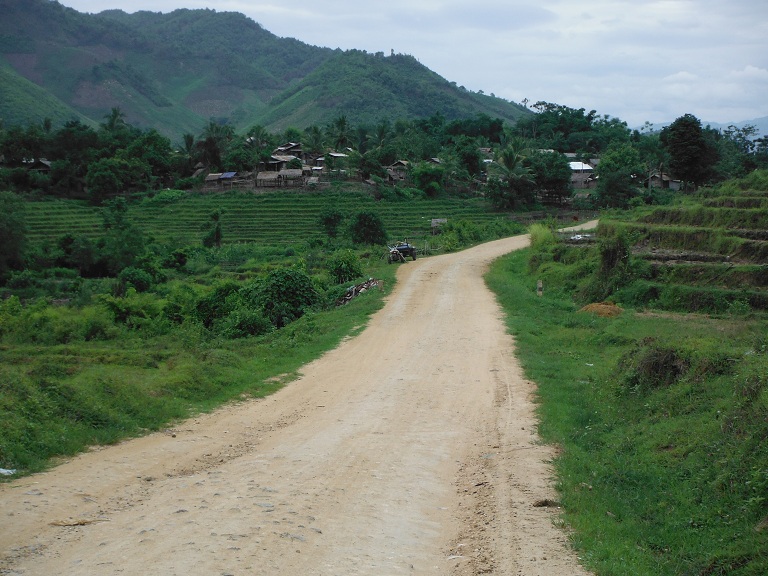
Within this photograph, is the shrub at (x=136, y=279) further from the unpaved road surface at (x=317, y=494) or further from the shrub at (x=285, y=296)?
the unpaved road surface at (x=317, y=494)

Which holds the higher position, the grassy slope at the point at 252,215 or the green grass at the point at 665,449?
the grassy slope at the point at 252,215

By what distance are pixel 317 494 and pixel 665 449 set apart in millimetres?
4748

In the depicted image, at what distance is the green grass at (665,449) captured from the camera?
7020mm

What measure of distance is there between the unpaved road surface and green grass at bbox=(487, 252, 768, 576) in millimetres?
453

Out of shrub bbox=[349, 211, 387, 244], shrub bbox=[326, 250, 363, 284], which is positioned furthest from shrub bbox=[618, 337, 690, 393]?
shrub bbox=[349, 211, 387, 244]

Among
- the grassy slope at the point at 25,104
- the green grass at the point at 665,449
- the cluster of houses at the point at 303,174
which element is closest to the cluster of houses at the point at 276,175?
the cluster of houses at the point at 303,174

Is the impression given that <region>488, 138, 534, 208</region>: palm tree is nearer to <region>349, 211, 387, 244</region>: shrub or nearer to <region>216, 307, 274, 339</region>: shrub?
<region>349, 211, 387, 244</region>: shrub

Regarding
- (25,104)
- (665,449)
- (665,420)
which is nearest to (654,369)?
(665,420)

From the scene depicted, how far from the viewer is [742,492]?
303 inches

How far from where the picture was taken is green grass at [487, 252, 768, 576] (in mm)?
7020

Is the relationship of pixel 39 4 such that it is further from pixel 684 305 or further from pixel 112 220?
pixel 684 305

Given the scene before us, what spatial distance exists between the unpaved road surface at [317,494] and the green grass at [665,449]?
1.49ft

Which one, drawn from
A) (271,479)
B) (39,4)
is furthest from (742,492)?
(39,4)

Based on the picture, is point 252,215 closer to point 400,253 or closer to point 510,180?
point 510,180
